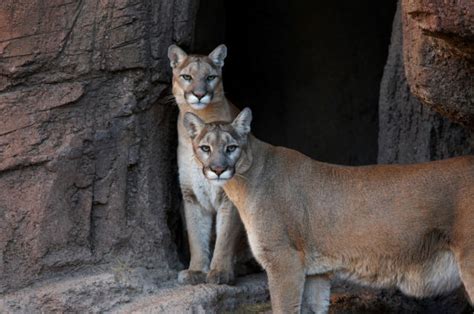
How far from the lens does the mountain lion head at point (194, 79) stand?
7852 mm

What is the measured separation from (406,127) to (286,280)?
2128 mm

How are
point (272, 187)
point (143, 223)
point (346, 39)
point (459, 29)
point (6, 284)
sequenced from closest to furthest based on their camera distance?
point (459, 29), point (272, 187), point (6, 284), point (143, 223), point (346, 39)

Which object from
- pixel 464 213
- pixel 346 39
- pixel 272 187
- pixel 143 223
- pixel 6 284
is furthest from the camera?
pixel 346 39

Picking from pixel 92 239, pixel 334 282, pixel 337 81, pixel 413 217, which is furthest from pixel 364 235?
pixel 337 81

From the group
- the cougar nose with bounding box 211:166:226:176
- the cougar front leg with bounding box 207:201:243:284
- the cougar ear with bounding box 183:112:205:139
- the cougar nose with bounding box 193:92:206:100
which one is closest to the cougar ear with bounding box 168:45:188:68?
the cougar nose with bounding box 193:92:206:100

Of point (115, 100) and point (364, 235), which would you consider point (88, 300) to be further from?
point (364, 235)

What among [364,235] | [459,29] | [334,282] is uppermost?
[459,29]

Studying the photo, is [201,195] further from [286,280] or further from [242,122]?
[286,280]

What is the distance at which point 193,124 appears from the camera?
7.09m

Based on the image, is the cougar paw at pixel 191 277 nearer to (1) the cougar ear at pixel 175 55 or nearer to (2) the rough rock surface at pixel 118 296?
(2) the rough rock surface at pixel 118 296

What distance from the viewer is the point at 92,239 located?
25.2ft

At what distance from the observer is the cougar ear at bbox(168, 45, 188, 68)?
7.86m

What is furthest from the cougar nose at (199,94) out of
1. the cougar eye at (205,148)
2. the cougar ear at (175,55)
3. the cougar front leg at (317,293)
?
the cougar front leg at (317,293)

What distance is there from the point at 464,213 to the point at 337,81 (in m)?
4.60
